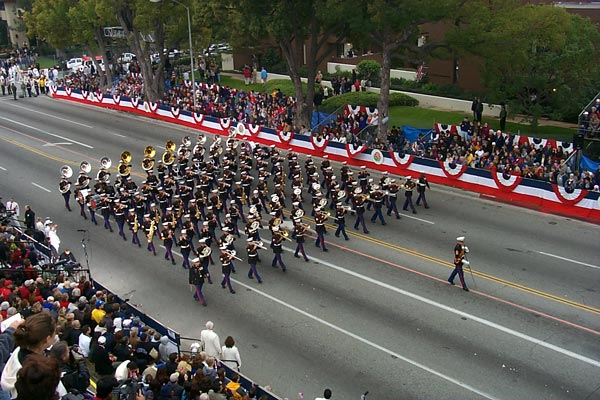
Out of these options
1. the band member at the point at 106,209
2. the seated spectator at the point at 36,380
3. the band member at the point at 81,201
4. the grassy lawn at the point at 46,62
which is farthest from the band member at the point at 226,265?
the grassy lawn at the point at 46,62

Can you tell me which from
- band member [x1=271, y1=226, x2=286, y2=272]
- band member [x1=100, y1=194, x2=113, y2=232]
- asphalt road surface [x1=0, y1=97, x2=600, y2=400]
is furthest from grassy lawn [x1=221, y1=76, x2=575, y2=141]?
band member [x1=100, y1=194, x2=113, y2=232]

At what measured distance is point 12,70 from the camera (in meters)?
54.8

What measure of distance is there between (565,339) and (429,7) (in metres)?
15.9

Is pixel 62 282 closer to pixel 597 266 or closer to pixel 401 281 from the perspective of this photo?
pixel 401 281

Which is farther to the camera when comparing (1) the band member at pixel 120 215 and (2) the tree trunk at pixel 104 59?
(2) the tree trunk at pixel 104 59

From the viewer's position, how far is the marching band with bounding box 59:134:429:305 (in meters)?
17.9

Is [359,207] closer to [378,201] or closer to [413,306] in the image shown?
[378,201]

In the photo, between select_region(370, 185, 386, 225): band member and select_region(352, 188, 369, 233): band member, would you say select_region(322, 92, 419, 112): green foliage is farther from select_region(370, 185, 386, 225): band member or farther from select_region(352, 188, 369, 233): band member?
select_region(352, 188, 369, 233): band member

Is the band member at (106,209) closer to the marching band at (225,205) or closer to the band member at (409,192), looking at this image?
the marching band at (225,205)

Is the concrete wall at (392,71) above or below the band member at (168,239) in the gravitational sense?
above

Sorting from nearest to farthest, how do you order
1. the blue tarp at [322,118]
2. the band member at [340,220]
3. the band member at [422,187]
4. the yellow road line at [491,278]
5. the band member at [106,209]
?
the yellow road line at [491,278] < the band member at [340,220] < the band member at [106,209] < the band member at [422,187] < the blue tarp at [322,118]

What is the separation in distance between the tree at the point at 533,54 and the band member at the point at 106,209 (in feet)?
51.8

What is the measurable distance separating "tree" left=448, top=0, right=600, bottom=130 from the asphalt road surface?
6982 mm

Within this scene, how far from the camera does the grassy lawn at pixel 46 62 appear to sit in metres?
67.5
